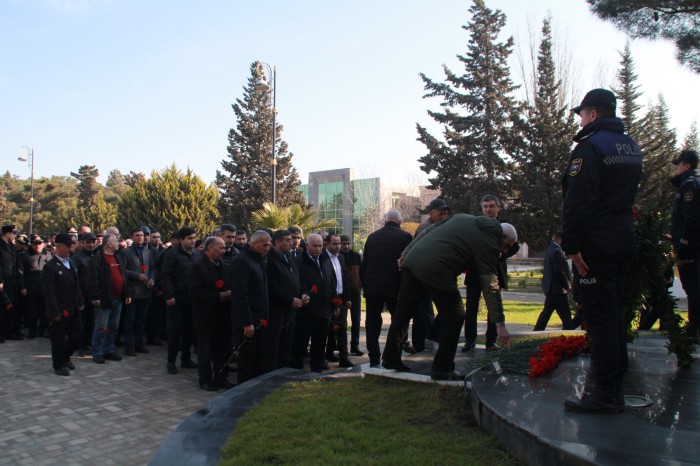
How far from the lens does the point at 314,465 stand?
11.1ft

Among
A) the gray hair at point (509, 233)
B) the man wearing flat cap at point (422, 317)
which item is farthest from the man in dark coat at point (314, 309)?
the gray hair at point (509, 233)

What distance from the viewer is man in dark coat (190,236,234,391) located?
6844mm

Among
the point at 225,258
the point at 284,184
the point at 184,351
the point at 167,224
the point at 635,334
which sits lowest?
the point at 184,351

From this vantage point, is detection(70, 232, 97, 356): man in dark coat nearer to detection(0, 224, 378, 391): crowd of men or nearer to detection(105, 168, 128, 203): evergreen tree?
detection(0, 224, 378, 391): crowd of men

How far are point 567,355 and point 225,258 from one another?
5278 mm

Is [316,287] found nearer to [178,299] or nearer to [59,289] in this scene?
[178,299]

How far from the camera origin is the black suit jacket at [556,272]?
378 inches

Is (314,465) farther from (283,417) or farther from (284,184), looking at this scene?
(284,184)

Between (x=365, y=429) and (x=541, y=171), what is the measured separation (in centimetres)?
2907

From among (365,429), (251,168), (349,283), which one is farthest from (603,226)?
(251,168)

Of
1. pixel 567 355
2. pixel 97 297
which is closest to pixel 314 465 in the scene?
pixel 567 355

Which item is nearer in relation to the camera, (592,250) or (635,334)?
(592,250)

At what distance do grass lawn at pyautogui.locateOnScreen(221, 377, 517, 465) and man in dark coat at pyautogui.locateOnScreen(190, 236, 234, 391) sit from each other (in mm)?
1892

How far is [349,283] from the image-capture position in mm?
9156
